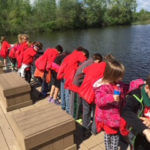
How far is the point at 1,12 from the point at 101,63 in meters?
40.2

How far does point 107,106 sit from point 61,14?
45570 millimetres

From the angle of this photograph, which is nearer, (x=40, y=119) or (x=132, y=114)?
(x=132, y=114)

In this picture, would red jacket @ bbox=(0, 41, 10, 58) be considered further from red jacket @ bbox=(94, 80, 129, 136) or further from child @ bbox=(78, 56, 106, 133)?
red jacket @ bbox=(94, 80, 129, 136)

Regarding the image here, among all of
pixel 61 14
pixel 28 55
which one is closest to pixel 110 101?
pixel 28 55

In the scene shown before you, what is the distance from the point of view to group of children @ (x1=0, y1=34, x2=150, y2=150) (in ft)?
6.25

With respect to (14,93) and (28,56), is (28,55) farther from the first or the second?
(14,93)

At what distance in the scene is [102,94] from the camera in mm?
2033

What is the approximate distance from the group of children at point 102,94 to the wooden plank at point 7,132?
3.29ft

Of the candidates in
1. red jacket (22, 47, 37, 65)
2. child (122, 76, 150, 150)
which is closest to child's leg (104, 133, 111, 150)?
child (122, 76, 150, 150)

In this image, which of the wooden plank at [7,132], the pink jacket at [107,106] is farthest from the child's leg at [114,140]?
the wooden plank at [7,132]

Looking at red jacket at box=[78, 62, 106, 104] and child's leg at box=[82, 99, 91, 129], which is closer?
red jacket at box=[78, 62, 106, 104]

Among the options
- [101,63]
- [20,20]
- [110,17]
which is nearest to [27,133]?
[101,63]

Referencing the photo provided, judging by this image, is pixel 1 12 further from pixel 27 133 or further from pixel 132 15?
pixel 27 133

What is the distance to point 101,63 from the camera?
106 inches
